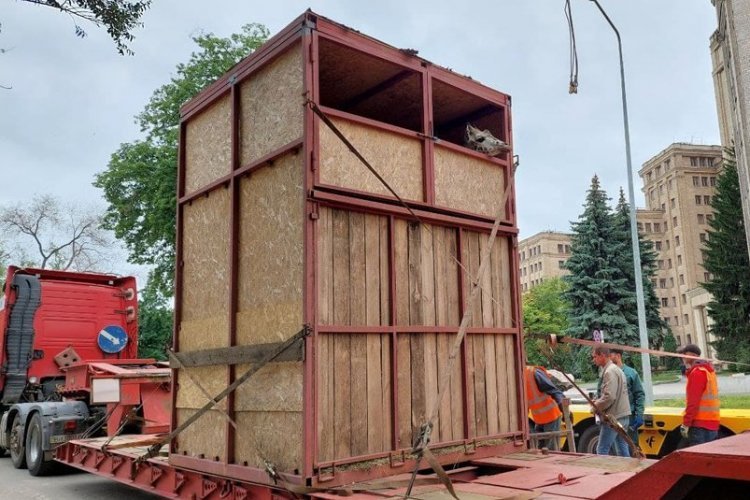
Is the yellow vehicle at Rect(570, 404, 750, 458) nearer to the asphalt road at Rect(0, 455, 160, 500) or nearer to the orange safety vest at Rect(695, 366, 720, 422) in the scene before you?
the orange safety vest at Rect(695, 366, 720, 422)

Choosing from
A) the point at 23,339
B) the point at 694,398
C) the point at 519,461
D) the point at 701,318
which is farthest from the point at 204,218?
the point at 701,318

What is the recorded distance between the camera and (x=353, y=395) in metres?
4.92

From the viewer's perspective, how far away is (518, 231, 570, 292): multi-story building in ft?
295

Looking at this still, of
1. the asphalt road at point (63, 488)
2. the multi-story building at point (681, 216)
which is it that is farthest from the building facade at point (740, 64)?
the multi-story building at point (681, 216)

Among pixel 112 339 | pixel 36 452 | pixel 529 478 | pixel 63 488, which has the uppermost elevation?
pixel 112 339

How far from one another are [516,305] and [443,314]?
1105 millimetres

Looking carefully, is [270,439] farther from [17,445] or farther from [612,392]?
[17,445]

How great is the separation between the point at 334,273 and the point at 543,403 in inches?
183

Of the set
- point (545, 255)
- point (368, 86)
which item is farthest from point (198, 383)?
point (545, 255)

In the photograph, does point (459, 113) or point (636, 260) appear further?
point (636, 260)

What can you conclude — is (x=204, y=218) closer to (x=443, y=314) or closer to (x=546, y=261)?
(x=443, y=314)

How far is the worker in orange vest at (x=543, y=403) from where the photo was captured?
27.3ft

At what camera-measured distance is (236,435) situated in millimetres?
5359

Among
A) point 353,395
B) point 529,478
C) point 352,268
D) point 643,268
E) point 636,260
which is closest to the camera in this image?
→ point 529,478
